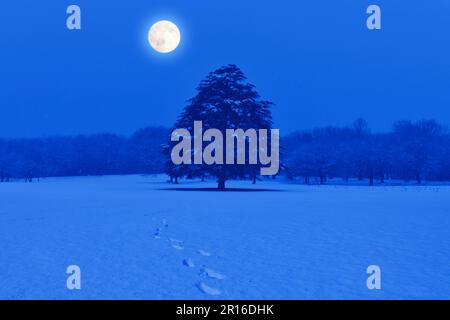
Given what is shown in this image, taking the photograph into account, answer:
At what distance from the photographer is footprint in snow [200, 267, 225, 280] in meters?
6.67

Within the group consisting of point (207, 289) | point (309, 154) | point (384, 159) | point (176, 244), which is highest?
point (309, 154)

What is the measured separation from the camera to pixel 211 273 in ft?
22.6

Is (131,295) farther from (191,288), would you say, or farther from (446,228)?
(446,228)

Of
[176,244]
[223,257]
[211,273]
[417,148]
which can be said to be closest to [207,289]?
[211,273]

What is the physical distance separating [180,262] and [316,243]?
3275mm

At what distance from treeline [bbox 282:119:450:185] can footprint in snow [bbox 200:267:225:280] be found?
4807cm

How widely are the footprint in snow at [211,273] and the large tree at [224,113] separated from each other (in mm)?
25444

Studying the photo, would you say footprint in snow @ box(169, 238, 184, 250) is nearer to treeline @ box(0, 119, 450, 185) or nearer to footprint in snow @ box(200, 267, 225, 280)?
footprint in snow @ box(200, 267, 225, 280)

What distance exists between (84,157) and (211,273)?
9251cm

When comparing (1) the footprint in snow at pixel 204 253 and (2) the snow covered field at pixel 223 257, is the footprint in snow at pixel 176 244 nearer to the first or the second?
(2) the snow covered field at pixel 223 257

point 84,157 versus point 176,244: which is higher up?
point 84,157

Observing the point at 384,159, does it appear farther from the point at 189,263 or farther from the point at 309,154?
the point at 189,263

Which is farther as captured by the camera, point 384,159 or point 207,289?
point 384,159
